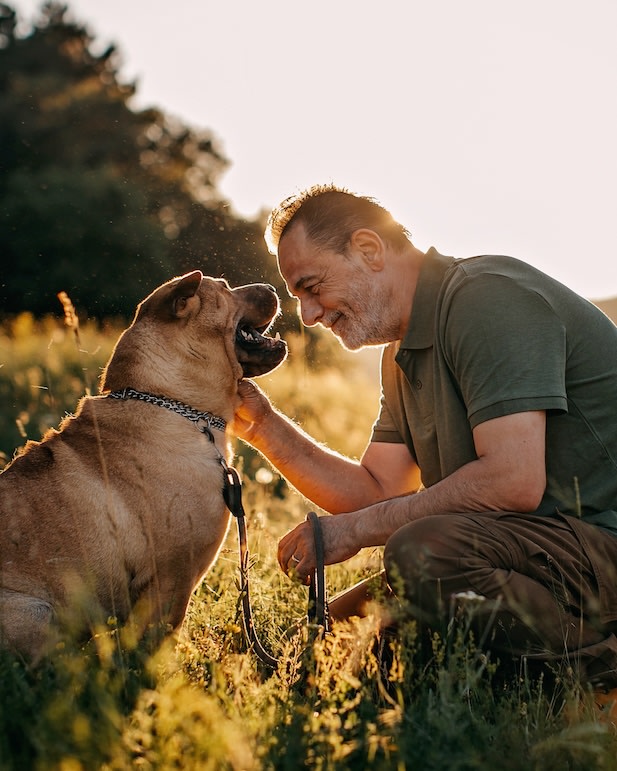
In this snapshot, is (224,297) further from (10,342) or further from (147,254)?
(147,254)

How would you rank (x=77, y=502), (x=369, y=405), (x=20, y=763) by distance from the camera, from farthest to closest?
(x=369, y=405), (x=77, y=502), (x=20, y=763)

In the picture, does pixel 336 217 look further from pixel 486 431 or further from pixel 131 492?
pixel 131 492

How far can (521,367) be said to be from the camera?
3221 mm

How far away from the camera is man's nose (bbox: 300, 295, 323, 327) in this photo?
4.12 m

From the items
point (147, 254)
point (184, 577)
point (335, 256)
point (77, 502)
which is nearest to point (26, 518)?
point (77, 502)

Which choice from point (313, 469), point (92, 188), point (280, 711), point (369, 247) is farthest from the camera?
point (92, 188)

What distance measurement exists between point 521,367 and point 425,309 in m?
0.68

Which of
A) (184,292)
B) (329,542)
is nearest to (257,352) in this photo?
(184,292)

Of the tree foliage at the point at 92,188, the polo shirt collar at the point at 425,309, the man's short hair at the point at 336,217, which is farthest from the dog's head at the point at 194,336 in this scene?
the tree foliage at the point at 92,188

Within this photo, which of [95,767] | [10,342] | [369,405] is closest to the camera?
[95,767]

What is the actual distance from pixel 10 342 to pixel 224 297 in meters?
10.0

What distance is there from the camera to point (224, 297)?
412 centimetres

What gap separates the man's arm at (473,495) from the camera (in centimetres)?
321

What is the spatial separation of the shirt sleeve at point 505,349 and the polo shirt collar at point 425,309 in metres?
0.27
